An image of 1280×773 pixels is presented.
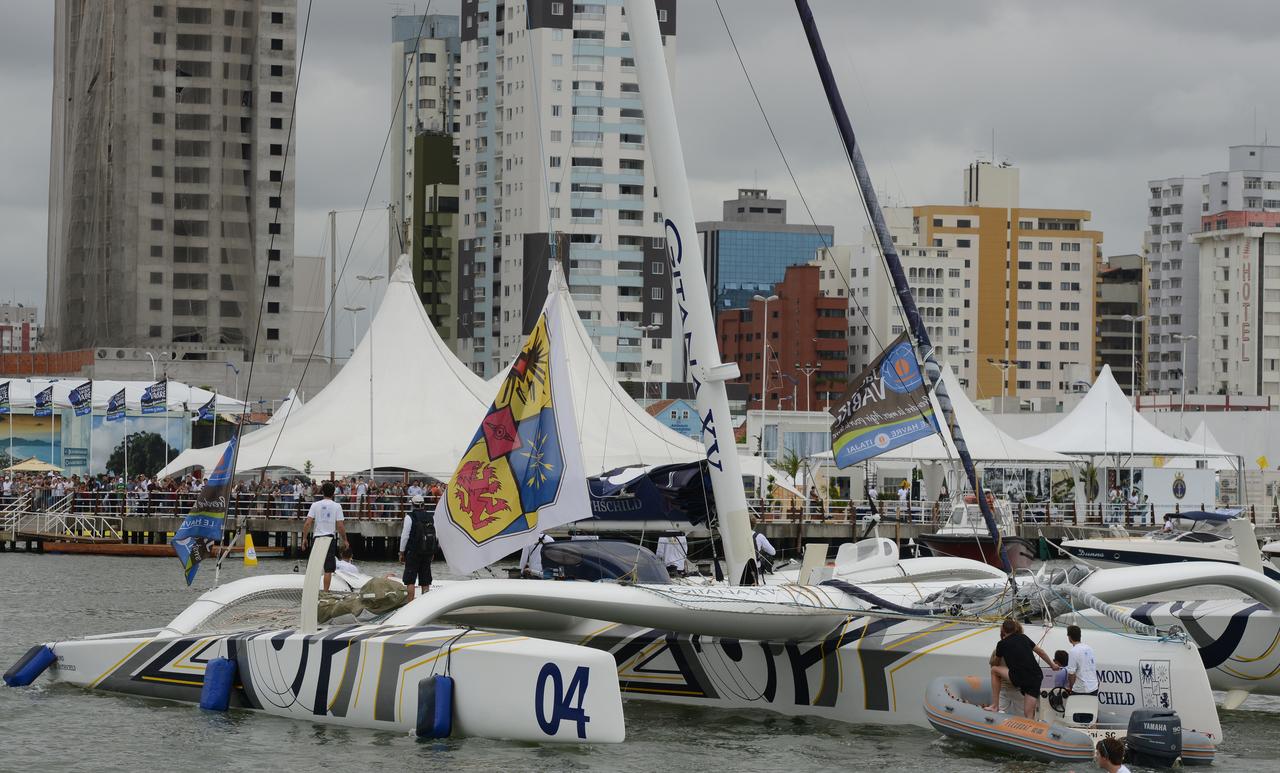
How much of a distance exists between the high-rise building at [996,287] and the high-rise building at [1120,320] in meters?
6.56

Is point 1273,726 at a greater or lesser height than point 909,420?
lesser

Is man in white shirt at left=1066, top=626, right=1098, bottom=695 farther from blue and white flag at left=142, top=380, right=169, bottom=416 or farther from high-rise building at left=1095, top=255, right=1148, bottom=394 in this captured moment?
high-rise building at left=1095, top=255, right=1148, bottom=394

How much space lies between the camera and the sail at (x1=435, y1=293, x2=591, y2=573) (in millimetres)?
18641

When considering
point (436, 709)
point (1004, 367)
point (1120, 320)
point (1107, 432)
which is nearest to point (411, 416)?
point (1107, 432)

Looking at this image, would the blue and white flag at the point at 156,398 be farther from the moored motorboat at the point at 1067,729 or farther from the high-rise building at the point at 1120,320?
the high-rise building at the point at 1120,320

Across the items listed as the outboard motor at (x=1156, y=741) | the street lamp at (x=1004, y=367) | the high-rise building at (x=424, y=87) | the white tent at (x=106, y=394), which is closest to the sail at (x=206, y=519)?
the outboard motor at (x=1156, y=741)

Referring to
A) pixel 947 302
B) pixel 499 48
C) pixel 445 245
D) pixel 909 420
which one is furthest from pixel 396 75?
pixel 909 420

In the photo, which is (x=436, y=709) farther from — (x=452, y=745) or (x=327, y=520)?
(x=327, y=520)

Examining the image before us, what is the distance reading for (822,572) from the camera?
19938 mm

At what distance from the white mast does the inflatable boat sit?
337 centimetres

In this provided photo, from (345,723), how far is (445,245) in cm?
13237

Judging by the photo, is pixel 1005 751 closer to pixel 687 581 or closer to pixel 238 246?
pixel 687 581

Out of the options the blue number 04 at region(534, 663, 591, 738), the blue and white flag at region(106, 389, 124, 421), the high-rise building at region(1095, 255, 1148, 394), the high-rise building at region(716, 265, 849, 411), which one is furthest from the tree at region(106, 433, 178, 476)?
the high-rise building at region(1095, 255, 1148, 394)

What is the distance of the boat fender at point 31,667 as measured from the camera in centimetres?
1875
